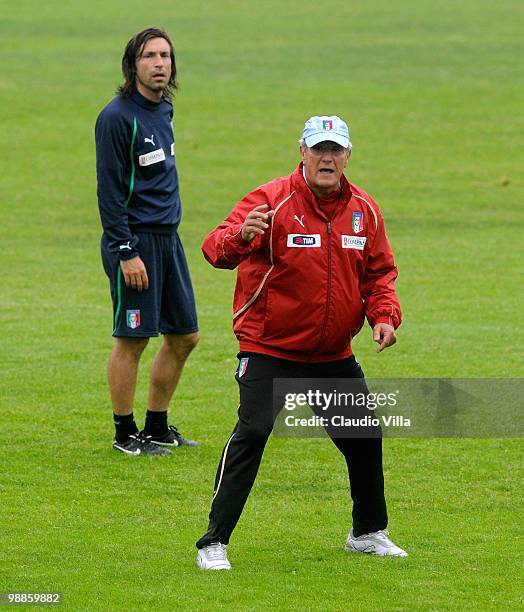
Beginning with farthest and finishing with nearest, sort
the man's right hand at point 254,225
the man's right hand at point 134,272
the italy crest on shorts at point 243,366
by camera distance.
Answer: the man's right hand at point 134,272 < the italy crest on shorts at point 243,366 < the man's right hand at point 254,225

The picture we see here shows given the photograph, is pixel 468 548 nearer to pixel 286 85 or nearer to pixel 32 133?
pixel 32 133

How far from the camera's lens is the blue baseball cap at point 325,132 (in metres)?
6.86

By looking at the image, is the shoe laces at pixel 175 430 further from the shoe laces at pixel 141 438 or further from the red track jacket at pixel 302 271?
the red track jacket at pixel 302 271

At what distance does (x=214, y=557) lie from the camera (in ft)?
23.0

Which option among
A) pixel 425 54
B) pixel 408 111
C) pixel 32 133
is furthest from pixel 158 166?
pixel 425 54

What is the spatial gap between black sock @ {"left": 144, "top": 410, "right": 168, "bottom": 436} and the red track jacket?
2.75 m

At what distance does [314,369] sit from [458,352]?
5.76 m

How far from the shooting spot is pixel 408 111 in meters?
31.6

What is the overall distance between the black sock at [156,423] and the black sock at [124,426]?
13cm

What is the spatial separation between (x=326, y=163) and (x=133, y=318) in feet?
9.48

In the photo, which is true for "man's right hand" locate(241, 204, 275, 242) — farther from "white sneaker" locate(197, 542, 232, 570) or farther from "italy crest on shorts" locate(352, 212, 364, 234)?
"white sneaker" locate(197, 542, 232, 570)

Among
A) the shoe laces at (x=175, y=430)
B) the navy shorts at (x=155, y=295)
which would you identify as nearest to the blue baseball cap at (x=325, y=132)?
the navy shorts at (x=155, y=295)

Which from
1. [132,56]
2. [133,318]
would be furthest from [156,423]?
[132,56]

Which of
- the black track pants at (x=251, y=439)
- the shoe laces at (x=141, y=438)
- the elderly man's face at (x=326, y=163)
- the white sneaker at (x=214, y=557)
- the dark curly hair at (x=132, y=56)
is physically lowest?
the white sneaker at (x=214, y=557)
